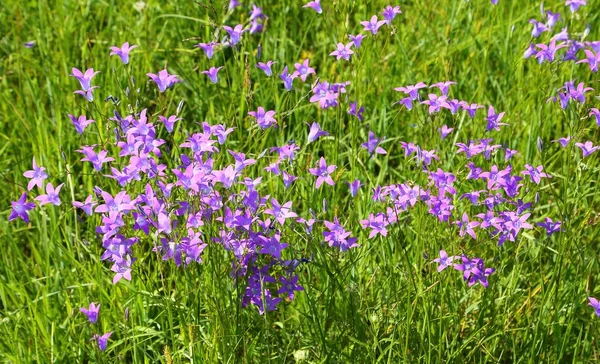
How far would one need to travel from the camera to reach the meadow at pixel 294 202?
2.36m

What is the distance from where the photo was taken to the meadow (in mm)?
2363

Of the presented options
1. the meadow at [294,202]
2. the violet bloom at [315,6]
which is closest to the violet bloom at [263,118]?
the meadow at [294,202]

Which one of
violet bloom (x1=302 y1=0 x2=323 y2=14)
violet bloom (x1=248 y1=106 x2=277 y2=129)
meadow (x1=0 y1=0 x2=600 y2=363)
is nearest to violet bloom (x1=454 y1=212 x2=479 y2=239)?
meadow (x1=0 y1=0 x2=600 y2=363)

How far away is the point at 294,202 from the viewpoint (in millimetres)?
3125

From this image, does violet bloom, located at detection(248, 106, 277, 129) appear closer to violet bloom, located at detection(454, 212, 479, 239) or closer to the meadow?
the meadow

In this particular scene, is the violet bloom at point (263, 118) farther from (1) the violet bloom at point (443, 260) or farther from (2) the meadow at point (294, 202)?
(1) the violet bloom at point (443, 260)

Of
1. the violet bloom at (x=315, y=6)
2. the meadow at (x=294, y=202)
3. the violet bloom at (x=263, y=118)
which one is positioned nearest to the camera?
the meadow at (x=294, y=202)

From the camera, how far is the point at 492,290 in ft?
9.00

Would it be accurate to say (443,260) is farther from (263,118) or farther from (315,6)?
(315,6)

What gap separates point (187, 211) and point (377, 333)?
0.68 metres

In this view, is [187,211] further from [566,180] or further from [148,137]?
[566,180]

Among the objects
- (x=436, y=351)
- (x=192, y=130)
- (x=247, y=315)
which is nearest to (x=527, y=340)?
(x=436, y=351)

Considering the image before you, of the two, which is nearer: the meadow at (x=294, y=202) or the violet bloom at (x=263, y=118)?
the meadow at (x=294, y=202)

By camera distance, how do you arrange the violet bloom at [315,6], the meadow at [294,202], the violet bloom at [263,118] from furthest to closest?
the violet bloom at [315,6]
the violet bloom at [263,118]
the meadow at [294,202]
